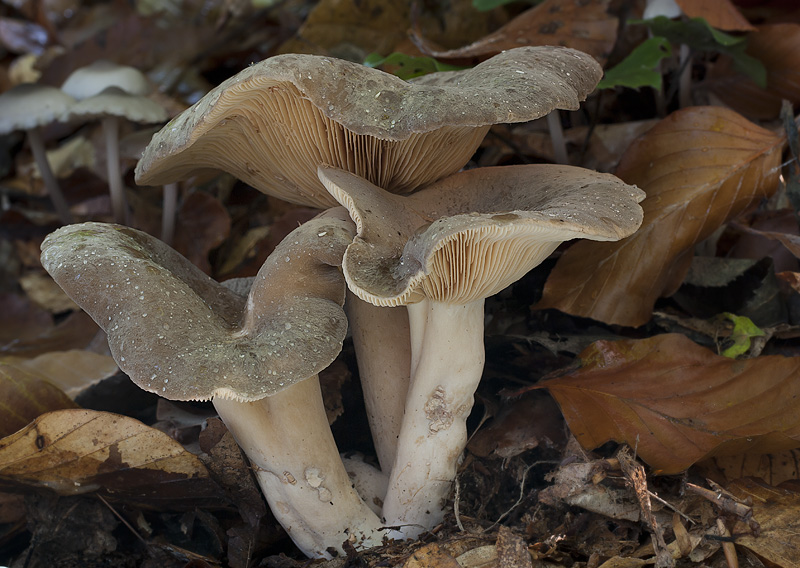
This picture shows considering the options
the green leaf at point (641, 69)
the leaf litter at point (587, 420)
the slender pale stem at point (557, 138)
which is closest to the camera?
the leaf litter at point (587, 420)

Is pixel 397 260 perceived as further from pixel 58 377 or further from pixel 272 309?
pixel 58 377

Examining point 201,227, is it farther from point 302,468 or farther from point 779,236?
point 779,236

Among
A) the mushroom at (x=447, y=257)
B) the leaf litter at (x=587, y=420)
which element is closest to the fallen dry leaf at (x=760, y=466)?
the leaf litter at (x=587, y=420)

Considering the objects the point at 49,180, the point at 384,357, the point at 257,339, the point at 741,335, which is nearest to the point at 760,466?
the point at 741,335

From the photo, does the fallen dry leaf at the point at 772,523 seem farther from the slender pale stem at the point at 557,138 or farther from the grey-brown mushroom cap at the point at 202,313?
the slender pale stem at the point at 557,138

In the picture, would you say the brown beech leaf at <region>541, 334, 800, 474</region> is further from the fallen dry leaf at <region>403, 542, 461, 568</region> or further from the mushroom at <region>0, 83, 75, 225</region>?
the mushroom at <region>0, 83, 75, 225</region>

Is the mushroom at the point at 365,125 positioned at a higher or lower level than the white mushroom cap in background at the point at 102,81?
higher

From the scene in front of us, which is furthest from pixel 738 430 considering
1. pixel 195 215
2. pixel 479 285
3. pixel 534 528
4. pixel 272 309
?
pixel 195 215
